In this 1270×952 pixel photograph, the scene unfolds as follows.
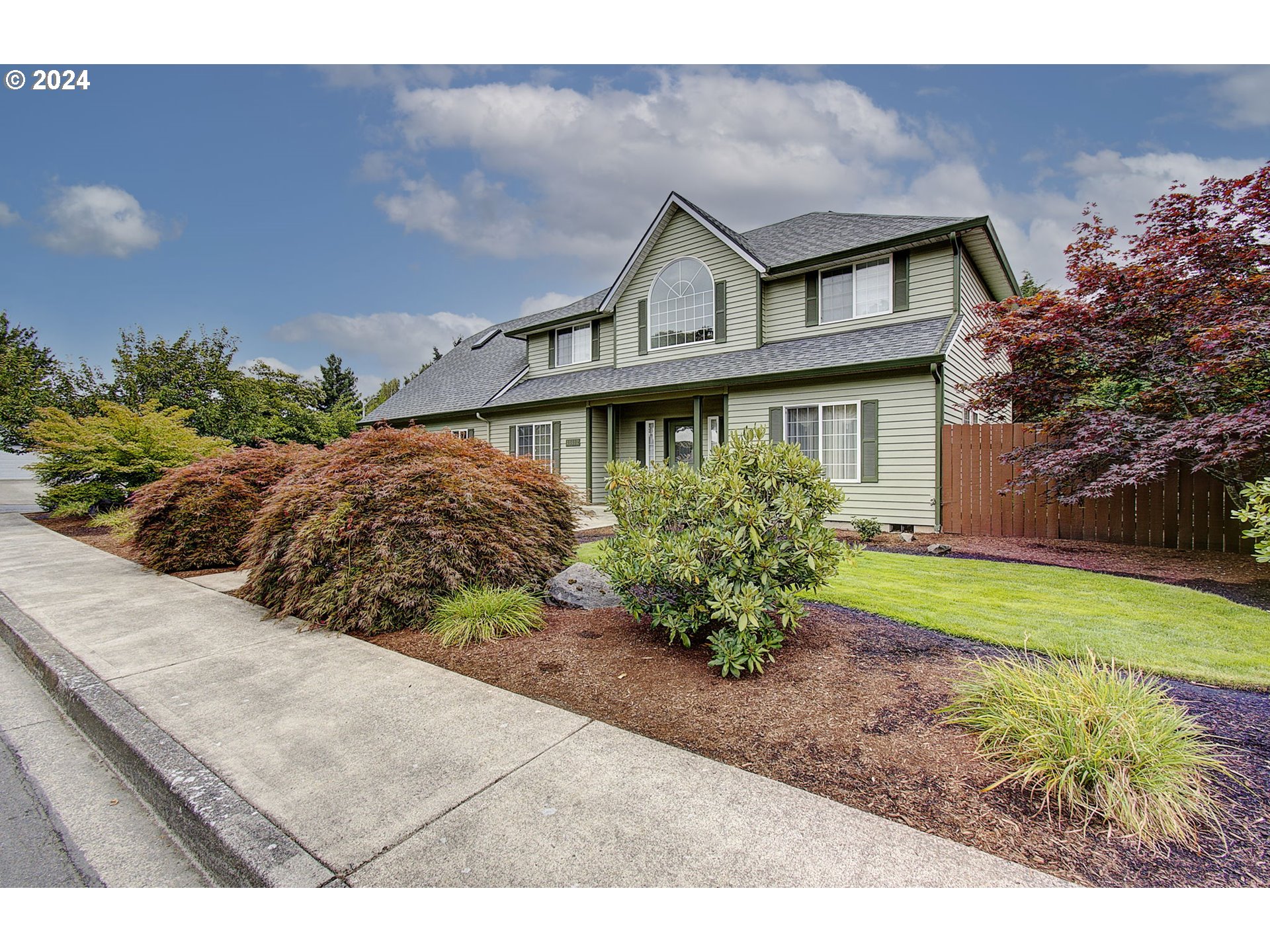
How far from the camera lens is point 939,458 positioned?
30.8ft

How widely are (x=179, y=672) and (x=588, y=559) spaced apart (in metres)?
4.53

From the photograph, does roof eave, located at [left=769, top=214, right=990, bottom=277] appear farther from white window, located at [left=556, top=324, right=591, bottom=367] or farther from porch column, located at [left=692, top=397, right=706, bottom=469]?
white window, located at [left=556, top=324, right=591, bottom=367]

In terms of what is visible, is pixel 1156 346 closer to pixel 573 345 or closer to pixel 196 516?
pixel 573 345

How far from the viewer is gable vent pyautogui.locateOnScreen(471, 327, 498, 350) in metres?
21.2

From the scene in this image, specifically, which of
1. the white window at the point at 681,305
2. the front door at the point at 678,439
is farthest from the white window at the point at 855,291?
the front door at the point at 678,439

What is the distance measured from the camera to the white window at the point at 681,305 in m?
13.3

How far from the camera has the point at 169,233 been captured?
40.6 ft

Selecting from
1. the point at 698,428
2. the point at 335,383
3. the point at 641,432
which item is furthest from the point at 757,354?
the point at 335,383

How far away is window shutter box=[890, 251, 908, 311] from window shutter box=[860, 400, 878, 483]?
228 centimetres

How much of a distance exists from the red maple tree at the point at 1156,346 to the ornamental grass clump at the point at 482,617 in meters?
7.62

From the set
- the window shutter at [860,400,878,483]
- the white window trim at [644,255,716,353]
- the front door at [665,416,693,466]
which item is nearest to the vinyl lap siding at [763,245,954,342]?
the white window trim at [644,255,716,353]

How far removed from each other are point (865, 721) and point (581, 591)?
2.87 metres

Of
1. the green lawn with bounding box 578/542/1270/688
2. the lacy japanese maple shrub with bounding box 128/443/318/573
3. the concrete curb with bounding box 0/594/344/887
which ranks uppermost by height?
the lacy japanese maple shrub with bounding box 128/443/318/573

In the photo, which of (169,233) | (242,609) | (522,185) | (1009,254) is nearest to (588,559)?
(242,609)
